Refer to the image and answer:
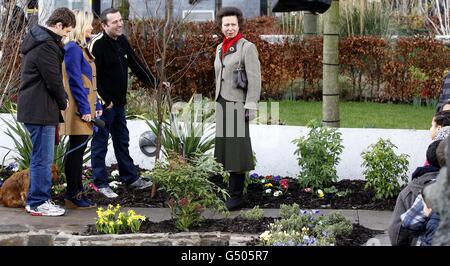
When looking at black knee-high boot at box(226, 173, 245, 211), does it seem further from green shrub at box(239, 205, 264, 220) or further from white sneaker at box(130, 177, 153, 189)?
white sneaker at box(130, 177, 153, 189)

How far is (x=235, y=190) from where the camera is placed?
351 inches

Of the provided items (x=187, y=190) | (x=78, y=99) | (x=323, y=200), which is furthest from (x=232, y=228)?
(x=78, y=99)

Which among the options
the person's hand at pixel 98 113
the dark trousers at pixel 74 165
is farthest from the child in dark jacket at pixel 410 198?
the person's hand at pixel 98 113

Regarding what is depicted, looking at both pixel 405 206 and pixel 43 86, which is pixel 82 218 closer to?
pixel 43 86

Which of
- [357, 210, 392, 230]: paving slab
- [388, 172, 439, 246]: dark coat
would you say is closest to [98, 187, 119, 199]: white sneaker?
[357, 210, 392, 230]: paving slab

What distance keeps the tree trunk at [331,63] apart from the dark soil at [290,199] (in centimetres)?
90

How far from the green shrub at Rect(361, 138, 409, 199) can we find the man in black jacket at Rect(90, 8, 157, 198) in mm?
2130

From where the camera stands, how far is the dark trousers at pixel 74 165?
8.85 m

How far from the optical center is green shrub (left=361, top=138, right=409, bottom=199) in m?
9.05

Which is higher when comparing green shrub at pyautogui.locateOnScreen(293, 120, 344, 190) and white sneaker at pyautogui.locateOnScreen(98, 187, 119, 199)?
green shrub at pyautogui.locateOnScreen(293, 120, 344, 190)

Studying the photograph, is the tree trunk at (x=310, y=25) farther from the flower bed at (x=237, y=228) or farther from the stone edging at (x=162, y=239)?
the stone edging at (x=162, y=239)

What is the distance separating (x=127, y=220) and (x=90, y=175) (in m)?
2.53


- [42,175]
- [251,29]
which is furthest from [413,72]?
[42,175]
